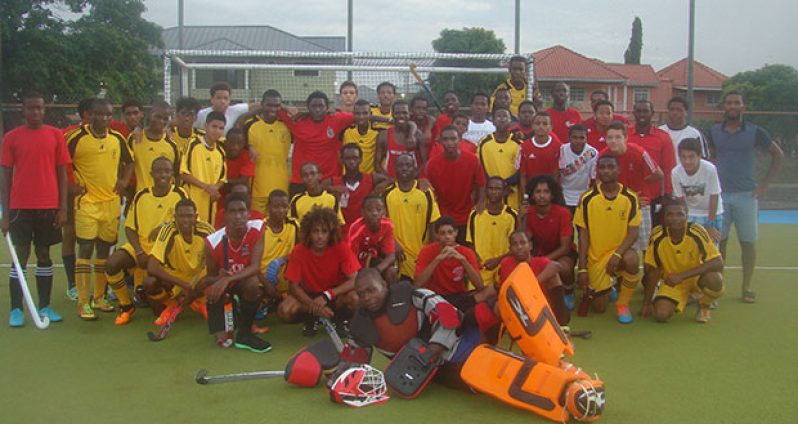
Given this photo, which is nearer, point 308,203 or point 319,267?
point 319,267

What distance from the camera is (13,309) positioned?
5.98 m

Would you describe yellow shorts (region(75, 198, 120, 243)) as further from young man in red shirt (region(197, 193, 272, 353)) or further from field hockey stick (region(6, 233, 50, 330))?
young man in red shirt (region(197, 193, 272, 353))

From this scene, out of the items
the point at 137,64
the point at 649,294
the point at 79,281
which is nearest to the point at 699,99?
the point at 137,64

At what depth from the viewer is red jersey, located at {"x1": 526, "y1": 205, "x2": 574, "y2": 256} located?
6367 millimetres

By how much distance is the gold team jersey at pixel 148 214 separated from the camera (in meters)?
6.16

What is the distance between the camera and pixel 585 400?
374 cm

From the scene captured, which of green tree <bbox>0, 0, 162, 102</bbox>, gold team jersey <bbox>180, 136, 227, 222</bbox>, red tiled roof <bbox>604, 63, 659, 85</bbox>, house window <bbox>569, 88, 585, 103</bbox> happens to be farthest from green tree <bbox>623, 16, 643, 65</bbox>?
gold team jersey <bbox>180, 136, 227, 222</bbox>

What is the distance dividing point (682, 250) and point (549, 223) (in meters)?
1.15

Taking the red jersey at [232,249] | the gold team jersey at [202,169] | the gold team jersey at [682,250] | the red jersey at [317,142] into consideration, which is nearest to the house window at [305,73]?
the red jersey at [317,142]

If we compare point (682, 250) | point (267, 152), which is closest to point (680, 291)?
point (682, 250)

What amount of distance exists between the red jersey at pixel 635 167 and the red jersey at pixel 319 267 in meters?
2.66

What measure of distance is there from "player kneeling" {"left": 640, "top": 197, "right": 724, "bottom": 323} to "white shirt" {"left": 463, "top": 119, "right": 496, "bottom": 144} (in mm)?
2131

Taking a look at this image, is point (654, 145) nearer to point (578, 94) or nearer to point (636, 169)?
point (636, 169)

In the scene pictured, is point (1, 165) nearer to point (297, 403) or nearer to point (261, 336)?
point (261, 336)
